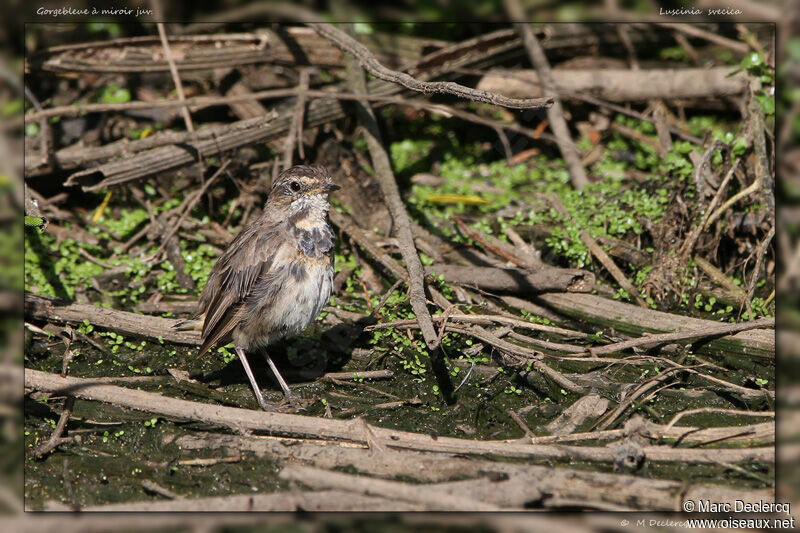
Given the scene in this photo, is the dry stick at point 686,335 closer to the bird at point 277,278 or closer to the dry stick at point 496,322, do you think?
the dry stick at point 496,322

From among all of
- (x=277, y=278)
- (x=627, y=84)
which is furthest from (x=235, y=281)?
(x=627, y=84)

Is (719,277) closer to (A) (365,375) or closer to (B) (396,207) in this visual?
(B) (396,207)

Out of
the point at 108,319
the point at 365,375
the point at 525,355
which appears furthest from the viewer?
the point at 108,319

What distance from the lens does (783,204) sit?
3352mm

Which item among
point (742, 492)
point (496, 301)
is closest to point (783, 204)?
point (742, 492)

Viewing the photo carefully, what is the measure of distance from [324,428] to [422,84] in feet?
7.80

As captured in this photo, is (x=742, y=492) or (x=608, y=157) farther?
(x=608, y=157)

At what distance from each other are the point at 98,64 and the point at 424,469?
229 inches

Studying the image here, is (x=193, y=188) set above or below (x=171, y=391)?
above

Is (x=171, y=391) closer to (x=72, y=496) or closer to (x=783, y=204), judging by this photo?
(x=72, y=496)

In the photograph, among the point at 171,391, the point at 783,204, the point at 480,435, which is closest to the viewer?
the point at 783,204

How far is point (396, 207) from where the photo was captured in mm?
7465

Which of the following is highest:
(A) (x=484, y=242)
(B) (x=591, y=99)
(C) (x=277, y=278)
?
(B) (x=591, y=99)

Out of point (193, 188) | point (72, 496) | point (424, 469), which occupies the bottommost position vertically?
point (72, 496)
